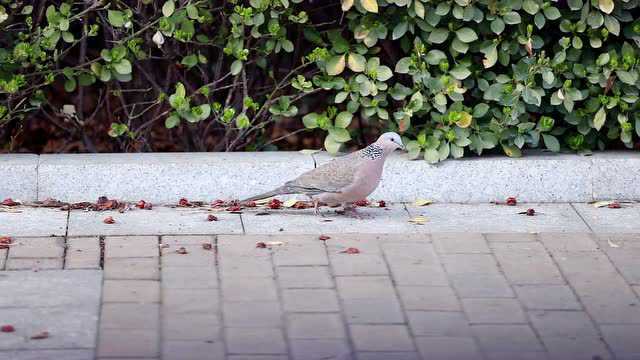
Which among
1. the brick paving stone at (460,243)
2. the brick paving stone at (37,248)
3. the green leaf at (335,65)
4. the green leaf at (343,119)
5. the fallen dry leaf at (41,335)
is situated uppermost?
the green leaf at (335,65)

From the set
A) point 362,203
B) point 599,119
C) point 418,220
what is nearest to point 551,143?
point 599,119

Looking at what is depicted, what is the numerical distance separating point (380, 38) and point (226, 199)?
4.28ft

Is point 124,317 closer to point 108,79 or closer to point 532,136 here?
point 108,79

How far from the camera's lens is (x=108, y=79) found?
273 inches

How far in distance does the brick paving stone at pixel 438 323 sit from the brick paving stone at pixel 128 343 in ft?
3.57

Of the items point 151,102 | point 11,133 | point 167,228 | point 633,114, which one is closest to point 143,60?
point 151,102

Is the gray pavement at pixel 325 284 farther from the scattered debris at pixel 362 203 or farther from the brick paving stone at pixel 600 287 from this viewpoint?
the scattered debris at pixel 362 203

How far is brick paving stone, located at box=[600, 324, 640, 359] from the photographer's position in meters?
4.71

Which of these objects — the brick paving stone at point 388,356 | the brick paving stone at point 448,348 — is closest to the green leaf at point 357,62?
the brick paving stone at point 448,348

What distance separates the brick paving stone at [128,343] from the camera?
4602 mm

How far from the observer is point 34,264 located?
5598mm

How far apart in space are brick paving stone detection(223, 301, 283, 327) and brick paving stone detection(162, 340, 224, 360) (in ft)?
0.78

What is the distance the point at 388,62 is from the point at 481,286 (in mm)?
2182

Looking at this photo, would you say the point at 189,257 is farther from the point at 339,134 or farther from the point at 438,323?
the point at 339,134
